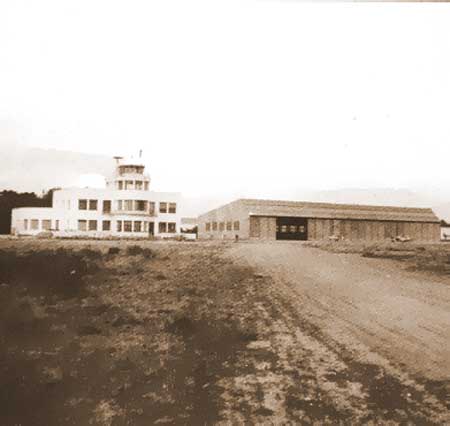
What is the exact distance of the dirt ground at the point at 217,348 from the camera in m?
6.09

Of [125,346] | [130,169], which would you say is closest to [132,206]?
[130,169]

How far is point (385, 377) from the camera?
6.78 metres

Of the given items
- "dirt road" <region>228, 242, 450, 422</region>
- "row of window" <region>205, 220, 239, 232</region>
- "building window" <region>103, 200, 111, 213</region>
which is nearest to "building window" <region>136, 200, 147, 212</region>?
"building window" <region>103, 200, 111, 213</region>

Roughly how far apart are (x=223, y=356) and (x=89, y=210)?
123ft

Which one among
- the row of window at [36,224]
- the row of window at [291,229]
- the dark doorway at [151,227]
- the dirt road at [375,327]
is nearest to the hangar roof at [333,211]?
the row of window at [291,229]

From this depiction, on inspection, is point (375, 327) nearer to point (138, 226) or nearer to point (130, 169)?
point (138, 226)

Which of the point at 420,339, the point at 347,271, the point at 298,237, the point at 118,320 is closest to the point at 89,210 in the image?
the point at 298,237

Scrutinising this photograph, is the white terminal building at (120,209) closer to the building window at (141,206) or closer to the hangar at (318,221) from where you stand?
the building window at (141,206)

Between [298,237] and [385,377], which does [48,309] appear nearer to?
[385,377]

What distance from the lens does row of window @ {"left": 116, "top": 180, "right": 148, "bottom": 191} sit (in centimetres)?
4716

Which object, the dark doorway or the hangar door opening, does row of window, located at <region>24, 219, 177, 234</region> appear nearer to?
the dark doorway

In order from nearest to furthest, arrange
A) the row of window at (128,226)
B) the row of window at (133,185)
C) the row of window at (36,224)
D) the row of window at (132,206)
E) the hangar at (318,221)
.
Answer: the row of window at (36,224)
the hangar at (318,221)
the row of window at (128,226)
the row of window at (132,206)
the row of window at (133,185)

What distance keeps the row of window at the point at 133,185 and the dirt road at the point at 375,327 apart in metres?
33.7

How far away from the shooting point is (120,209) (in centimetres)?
4416
